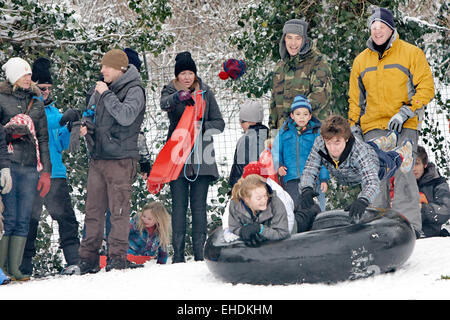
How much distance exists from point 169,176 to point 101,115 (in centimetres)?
76

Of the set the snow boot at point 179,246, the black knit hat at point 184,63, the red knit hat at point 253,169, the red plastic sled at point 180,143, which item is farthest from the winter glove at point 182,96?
the snow boot at point 179,246

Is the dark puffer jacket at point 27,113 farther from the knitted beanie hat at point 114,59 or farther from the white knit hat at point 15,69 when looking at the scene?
the knitted beanie hat at point 114,59

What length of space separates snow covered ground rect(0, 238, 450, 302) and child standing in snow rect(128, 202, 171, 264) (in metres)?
0.91

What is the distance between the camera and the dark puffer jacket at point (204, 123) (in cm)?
568

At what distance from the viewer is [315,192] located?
4.88 meters

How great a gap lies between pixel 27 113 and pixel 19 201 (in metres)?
0.71

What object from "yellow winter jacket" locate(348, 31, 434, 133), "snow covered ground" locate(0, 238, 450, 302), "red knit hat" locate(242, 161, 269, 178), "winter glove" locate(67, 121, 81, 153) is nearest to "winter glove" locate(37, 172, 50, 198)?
"winter glove" locate(67, 121, 81, 153)

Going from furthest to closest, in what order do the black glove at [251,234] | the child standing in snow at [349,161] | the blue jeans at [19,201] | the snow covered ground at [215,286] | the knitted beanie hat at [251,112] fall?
the knitted beanie hat at [251,112]
the blue jeans at [19,201]
the child standing in snow at [349,161]
the black glove at [251,234]
the snow covered ground at [215,286]

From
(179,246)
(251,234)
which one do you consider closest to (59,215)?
(179,246)

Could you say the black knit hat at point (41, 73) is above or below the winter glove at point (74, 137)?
above

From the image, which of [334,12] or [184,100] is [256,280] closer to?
[184,100]

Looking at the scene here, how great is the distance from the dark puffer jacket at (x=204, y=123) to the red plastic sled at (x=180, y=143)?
7 cm

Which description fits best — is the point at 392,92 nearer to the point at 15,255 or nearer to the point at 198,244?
the point at 198,244

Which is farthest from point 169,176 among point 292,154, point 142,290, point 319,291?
point 319,291
